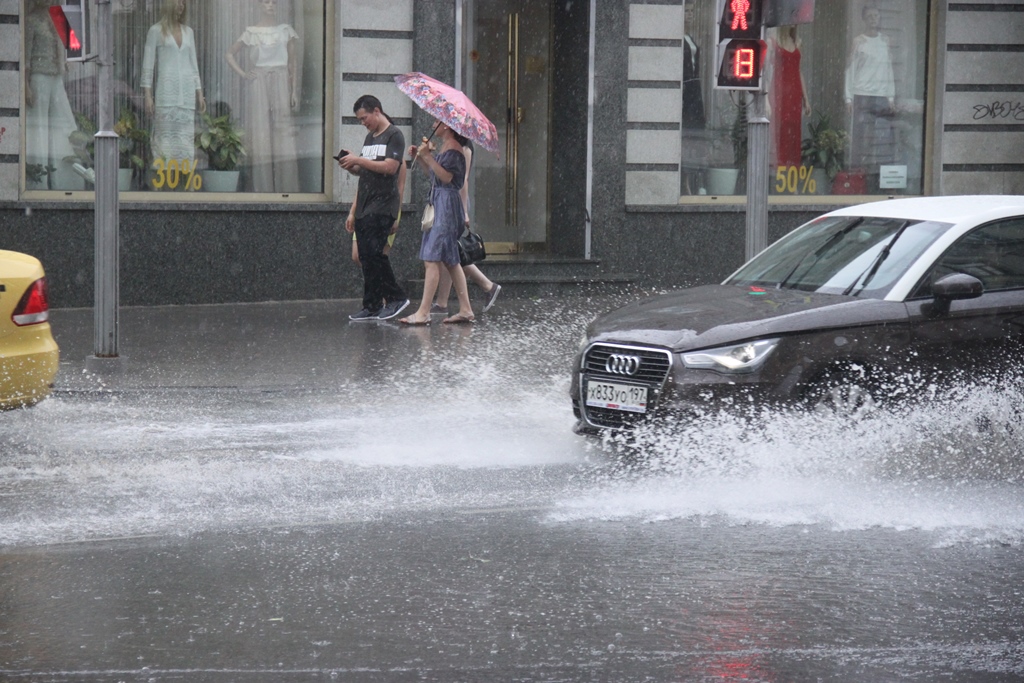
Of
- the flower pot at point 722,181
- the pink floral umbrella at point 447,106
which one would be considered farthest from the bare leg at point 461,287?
the flower pot at point 722,181

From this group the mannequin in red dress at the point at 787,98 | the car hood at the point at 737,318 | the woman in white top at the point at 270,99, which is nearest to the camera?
the car hood at the point at 737,318

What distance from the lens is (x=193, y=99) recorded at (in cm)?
1703

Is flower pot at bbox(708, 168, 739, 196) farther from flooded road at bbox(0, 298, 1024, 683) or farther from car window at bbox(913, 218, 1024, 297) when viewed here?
car window at bbox(913, 218, 1024, 297)

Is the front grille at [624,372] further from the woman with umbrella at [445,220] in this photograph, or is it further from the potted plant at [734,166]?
the potted plant at [734,166]

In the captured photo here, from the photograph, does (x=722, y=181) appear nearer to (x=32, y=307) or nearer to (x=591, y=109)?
(x=591, y=109)

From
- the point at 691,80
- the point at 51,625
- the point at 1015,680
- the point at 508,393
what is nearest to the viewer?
the point at 1015,680

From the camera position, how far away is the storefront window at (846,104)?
63.8 feet

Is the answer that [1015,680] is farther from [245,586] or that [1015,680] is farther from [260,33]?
[260,33]

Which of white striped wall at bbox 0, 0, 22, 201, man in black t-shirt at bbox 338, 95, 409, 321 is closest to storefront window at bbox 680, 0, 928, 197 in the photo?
man in black t-shirt at bbox 338, 95, 409, 321

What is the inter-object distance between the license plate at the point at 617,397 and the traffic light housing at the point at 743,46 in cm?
448

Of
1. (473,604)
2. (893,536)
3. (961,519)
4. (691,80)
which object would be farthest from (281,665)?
(691,80)

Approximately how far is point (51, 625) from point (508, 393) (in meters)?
5.95

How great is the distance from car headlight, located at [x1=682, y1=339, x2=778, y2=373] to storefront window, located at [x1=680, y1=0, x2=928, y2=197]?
11207mm

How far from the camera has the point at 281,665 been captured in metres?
5.02
